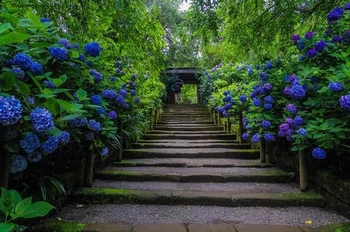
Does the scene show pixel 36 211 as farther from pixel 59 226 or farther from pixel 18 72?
pixel 59 226

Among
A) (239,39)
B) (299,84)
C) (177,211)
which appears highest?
(239,39)

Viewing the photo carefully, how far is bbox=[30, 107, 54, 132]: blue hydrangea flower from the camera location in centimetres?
124

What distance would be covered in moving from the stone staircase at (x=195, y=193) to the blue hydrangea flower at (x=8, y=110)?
127 cm

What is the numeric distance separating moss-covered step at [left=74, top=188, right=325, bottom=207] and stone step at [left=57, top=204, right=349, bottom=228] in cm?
6

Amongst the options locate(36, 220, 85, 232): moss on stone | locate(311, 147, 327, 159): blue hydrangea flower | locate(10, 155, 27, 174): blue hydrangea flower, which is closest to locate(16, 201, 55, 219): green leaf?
locate(10, 155, 27, 174): blue hydrangea flower

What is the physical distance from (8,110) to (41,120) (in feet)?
0.47

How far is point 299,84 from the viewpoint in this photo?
2.50 metres

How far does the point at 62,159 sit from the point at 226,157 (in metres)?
2.60

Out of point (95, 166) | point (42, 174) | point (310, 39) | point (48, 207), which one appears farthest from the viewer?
point (95, 166)

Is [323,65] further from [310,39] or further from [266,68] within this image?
[266,68]

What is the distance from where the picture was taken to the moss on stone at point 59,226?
6.19ft

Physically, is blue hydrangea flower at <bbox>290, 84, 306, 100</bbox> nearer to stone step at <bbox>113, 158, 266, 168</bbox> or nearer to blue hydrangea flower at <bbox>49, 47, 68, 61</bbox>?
stone step at <bbox>113, 158, 266, 168</bbox>

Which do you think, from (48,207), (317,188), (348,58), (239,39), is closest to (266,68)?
(239,39)

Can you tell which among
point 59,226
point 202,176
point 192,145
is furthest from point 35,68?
point 192,145
